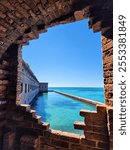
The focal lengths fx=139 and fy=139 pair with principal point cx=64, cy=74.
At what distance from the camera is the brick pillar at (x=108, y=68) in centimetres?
273

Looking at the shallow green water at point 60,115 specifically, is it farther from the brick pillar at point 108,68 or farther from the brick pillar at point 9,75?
the brick pillar at point 108,68

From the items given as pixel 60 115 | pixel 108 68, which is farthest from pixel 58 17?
pixel 60 115

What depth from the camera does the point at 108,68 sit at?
281 cm

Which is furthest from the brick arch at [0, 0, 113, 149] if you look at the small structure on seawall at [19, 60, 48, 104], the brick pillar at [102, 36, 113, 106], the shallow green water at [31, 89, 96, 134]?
the shallow green water at [31, 89, 96, 134]

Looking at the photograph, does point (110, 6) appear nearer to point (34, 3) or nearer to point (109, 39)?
point (109, 39)

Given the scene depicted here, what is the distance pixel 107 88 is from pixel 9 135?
9.48ft

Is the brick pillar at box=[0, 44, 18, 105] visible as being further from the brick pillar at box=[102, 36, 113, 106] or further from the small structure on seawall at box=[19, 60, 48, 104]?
the small structure on seawall at box=[19, 60, 48, 104]

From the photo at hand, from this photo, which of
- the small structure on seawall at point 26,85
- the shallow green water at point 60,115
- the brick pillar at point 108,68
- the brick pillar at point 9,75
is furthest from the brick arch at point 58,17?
the shallow green water at point 60,115

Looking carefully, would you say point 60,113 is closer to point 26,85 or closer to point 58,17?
point 26,85

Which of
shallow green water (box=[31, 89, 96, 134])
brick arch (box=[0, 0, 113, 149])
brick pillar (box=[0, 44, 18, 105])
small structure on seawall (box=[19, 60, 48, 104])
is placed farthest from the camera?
small structure on seawall (box=[19, 60, 48, 104])

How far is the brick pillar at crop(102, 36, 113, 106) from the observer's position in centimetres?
273

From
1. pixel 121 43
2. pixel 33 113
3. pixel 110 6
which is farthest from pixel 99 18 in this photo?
pixel 33 113

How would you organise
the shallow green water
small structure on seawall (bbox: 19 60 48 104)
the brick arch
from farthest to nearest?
small structure on seawall (bbox: 19 60 48 104)
the shallow green water
the brick arch

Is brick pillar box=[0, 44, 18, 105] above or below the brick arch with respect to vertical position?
below
